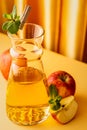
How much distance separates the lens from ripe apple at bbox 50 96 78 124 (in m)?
0.76

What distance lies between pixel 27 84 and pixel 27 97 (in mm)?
29

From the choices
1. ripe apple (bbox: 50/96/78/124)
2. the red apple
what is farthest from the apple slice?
the red apple

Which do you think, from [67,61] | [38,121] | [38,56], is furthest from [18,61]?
[67,61]

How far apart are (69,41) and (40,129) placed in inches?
18.3

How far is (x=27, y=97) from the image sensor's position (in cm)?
74

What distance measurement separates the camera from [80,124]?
0.79 meters

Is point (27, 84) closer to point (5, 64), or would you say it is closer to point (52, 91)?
point (52, 91)

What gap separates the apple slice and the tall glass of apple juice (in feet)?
0.05

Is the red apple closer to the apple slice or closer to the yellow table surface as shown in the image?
the yellow table surface

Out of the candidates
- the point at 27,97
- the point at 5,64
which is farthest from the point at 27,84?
the point at 5,64

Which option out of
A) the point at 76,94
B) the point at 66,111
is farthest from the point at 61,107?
the point at 76,94

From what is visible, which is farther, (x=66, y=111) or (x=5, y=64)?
(x=5, y=64)

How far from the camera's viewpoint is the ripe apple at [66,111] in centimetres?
76

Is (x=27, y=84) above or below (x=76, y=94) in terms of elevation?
above
